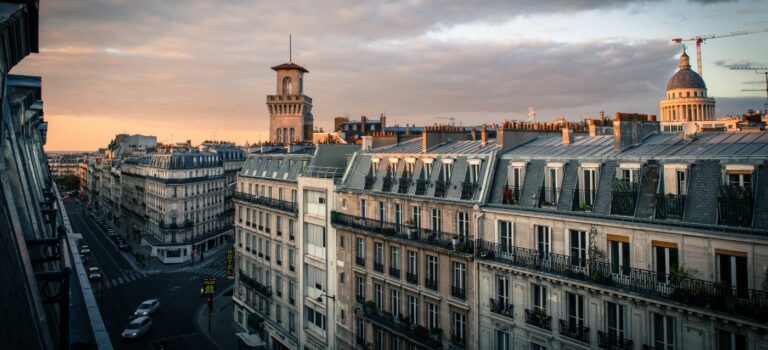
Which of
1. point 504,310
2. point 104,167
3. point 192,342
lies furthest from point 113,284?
point 104,167

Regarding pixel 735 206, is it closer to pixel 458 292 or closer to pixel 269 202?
pixel 458 292

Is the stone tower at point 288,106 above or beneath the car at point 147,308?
above

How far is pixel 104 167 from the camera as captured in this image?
128 metres

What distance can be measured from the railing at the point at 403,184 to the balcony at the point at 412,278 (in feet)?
15.2

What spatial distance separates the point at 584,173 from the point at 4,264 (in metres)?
20.4

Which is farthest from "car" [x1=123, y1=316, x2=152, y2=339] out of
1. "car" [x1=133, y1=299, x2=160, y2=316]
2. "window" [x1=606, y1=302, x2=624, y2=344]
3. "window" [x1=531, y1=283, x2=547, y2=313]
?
"window" [x1=606, y1=302, x2=624, y2=344]

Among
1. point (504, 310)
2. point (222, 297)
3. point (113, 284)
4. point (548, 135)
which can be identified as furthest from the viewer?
point (113, 284)

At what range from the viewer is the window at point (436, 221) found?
2753 cm

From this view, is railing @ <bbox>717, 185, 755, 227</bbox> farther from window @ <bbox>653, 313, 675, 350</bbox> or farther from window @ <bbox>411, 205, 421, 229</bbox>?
window @ <bbox>411, 205, 421, 229</bbox>

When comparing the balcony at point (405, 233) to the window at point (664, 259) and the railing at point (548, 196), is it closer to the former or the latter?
the railing at point (548, 196)

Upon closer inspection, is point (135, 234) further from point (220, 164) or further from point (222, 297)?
point (222, 297)

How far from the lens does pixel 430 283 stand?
90.2ft

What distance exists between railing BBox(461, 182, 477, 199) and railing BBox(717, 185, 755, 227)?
1083cm

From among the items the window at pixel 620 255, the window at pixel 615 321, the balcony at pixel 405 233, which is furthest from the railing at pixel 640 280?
the balcony at pixel 405 233
